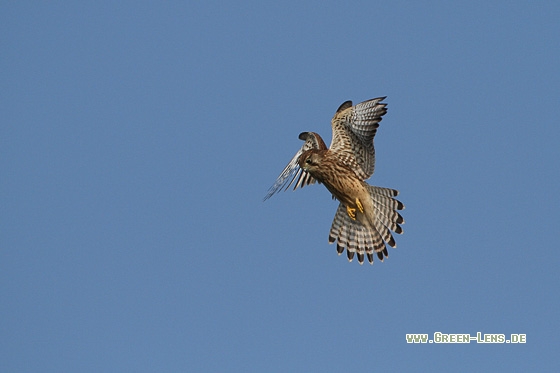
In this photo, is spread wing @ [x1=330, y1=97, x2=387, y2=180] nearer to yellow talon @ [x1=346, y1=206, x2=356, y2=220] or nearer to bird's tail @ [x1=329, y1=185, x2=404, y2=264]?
bird's tail @ [x1=329, y1=185, x2=404, y2=264]

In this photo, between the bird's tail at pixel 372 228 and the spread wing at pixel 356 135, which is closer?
the spread wing at pixel 356 135

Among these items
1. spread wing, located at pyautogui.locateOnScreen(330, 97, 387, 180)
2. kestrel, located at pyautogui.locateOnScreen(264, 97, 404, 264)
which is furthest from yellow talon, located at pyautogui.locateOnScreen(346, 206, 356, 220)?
spread wing, located at pyautogui.locateOnScreen(330, 97, 387, 180)

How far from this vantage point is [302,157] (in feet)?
45.5

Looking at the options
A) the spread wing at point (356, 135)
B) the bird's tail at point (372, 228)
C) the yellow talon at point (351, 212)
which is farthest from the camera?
the yellow talon at point (351, 212)

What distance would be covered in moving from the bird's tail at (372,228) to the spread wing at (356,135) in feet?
1.29

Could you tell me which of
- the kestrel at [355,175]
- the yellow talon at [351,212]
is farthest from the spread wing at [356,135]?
the yellow talon at [351,212]

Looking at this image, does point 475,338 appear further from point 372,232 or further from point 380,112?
point 380,112

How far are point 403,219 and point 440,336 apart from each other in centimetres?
260

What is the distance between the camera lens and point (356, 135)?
13953 mm

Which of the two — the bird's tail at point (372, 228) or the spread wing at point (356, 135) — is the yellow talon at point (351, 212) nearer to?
the bird's tail at point (372, 228)

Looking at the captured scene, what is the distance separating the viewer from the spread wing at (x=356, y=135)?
1377 cm

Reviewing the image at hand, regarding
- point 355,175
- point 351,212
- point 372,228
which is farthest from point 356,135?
point 372,228

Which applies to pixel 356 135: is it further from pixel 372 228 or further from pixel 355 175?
pixel 372 228

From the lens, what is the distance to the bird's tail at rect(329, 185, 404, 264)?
555 inches
